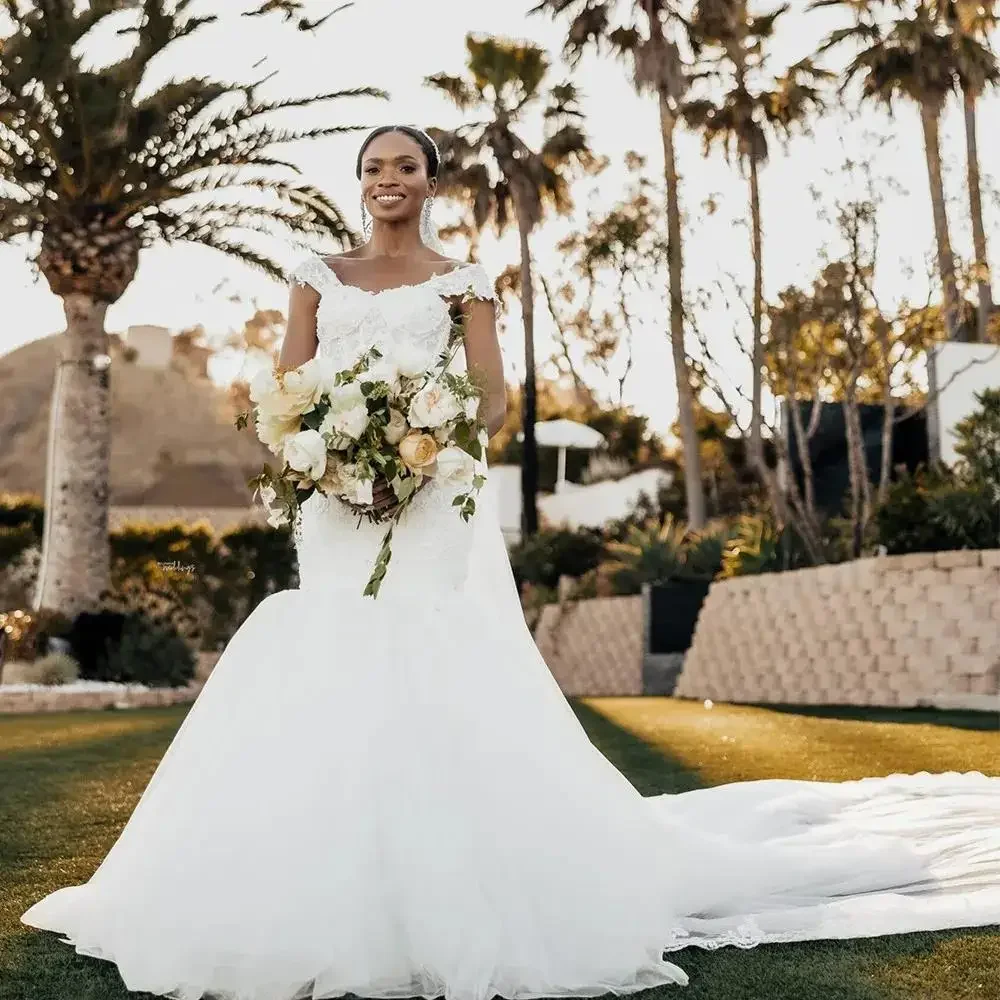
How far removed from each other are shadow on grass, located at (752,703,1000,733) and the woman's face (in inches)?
284

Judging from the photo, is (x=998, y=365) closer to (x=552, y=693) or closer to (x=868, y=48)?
(x=868, y=48)

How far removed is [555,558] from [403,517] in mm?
23351

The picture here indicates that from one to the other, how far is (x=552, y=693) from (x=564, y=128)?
28.0 m

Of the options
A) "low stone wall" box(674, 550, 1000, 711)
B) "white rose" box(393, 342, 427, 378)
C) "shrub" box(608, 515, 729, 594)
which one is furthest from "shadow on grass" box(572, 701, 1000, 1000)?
"shrub" box(608, 515, 729, 594)

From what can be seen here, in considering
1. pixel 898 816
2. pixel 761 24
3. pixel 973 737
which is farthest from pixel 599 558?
pixel 898 816

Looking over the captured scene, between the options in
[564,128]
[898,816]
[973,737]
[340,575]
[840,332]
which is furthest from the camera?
[564,128]

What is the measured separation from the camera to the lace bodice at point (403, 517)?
153 inches

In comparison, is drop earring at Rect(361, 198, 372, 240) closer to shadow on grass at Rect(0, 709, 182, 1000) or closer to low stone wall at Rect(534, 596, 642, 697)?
shadow on grass at Rect(0, 709, 182, 1000)

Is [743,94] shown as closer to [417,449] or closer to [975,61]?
[975,61]

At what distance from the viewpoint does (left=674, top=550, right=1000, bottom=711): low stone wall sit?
1364 cm

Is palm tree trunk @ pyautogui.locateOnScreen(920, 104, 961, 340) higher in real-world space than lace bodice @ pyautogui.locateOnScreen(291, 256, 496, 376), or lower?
higher

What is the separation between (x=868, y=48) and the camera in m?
25.9

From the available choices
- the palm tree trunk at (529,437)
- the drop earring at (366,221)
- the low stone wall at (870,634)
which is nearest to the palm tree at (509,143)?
the palm tree trunk at (529,437)

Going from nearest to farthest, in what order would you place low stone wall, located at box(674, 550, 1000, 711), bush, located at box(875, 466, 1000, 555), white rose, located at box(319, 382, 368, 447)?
white rose, located at box(319, 382, 368, 447), low stone wall, located at box(674, 550, 1000, 711), bush, located at box(875, 466, 1000, 555)
